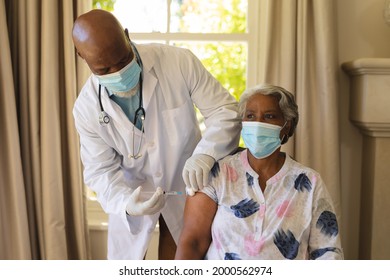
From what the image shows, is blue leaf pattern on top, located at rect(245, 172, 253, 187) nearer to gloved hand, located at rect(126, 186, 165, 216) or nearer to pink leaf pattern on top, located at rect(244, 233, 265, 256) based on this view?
pink leaf pattern on top, located at rect(244, 233, 265, 256)

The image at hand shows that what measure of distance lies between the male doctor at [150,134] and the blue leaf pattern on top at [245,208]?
135 mm

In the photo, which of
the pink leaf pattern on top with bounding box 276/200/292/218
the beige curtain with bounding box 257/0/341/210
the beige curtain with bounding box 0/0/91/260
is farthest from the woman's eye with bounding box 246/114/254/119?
the beige curtain with bounding box 0/0/91/260

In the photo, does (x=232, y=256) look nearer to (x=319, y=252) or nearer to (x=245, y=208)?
(x=245, y=208)

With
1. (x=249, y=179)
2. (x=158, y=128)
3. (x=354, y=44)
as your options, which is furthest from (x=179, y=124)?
(x=354, y=44)

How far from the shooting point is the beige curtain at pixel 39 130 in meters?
2.25

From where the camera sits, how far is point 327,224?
147 centimetres

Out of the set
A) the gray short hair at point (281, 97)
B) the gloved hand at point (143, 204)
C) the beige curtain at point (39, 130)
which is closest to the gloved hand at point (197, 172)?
the gloved hand at point (143, 204)

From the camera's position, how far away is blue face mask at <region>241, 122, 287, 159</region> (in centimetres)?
150

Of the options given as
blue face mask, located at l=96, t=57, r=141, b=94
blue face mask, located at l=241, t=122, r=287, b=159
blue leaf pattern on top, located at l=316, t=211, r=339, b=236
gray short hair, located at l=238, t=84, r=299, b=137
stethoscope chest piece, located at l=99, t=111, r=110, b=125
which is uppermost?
blue face mask, located at l=96, t=57, r=141, b=94

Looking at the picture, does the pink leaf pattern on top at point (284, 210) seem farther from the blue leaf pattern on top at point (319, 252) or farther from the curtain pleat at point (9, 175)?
the curtain pleat at point (9, 175)

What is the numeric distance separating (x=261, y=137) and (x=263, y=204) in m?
0.21

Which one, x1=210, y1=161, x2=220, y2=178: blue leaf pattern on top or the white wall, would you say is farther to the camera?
the white wall

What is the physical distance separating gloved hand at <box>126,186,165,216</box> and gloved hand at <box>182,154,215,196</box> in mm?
104
